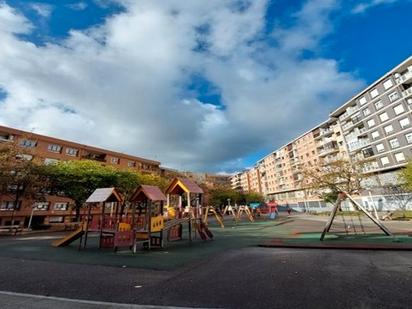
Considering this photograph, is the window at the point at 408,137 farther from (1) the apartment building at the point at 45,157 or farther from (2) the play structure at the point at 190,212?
(1) the apartment building at the point at 45,157

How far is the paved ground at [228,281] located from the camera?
493 cm

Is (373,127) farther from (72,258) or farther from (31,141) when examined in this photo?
(31,141)

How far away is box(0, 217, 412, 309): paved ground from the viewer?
4.93m

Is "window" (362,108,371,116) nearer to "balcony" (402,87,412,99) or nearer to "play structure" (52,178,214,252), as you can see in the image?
"balcony" (402,87,412,99)

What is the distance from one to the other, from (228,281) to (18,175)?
2784 cm

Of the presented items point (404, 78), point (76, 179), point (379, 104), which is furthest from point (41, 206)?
point (404, 78)

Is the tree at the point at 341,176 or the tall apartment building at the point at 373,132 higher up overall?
the tall apartment building at the point at 373,132

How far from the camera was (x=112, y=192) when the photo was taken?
1428 cm

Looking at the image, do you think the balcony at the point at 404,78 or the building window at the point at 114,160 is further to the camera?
the building window at the point at 114,160

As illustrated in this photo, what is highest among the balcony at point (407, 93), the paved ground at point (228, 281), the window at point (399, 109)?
the balcony at point (407, 93)

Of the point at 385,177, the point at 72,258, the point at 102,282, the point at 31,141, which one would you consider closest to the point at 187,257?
the point at 102,282

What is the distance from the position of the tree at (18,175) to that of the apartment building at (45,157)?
4995 mm

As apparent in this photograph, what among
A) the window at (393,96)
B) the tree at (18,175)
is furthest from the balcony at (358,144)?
the tree at (18,175)

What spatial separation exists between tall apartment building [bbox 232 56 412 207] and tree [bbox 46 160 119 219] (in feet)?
121
